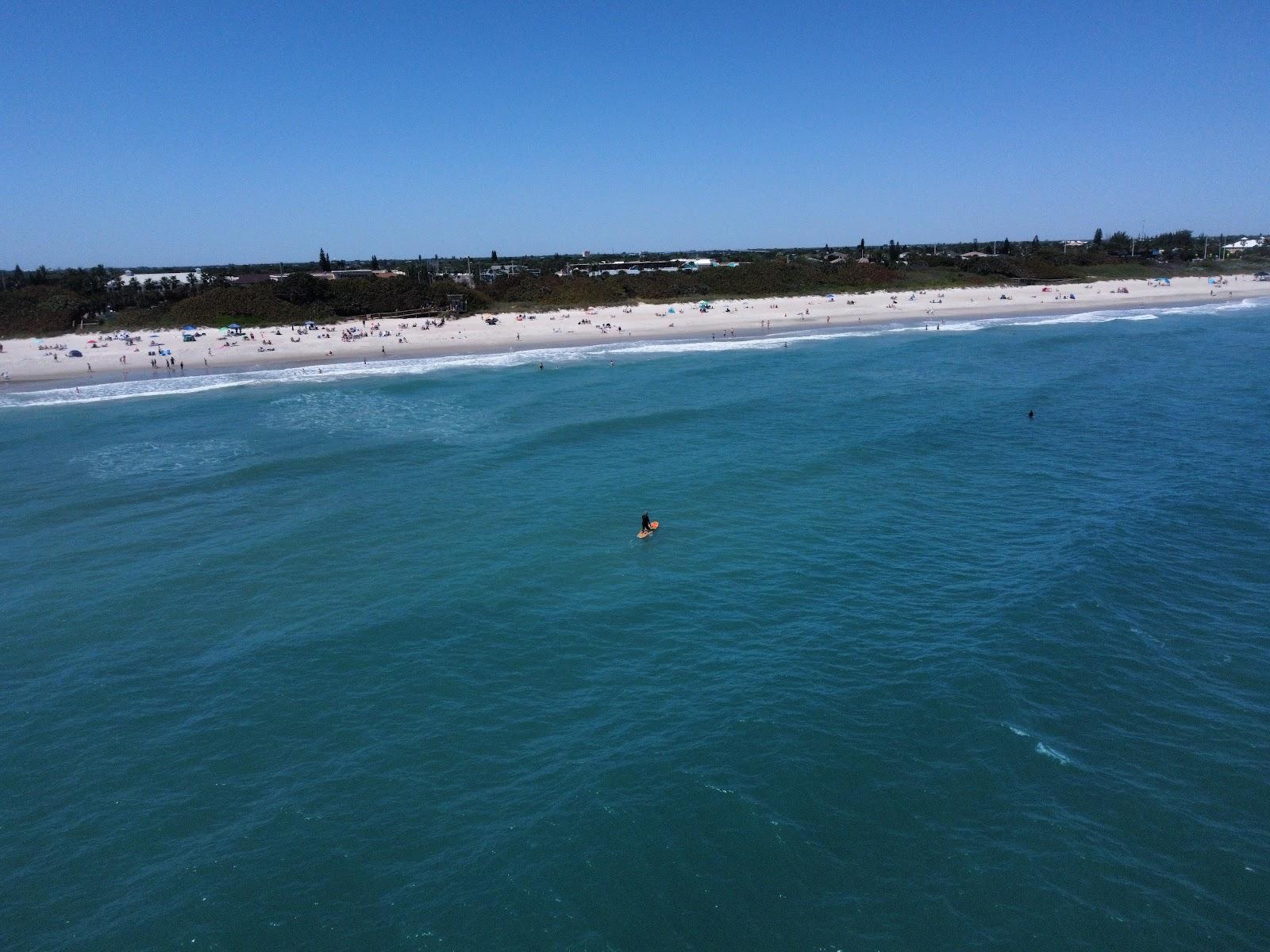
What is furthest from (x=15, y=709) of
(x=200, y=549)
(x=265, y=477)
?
(x=265, y=477)

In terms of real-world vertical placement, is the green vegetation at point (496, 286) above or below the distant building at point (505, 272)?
below

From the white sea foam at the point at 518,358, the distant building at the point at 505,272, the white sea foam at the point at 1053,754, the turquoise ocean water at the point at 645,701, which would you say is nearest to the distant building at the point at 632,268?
the distant building at the point at 505,272

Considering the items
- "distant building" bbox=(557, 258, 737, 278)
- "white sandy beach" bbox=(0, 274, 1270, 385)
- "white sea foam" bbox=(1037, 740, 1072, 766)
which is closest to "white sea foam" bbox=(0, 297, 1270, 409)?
"white sandy beach" bbox=(0, 274, 1270, 385)

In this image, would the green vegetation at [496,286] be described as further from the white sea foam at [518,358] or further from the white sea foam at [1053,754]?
the white sea foam at [1053,754]

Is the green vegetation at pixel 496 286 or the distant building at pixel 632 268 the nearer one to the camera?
the green vegetation at pixel 496 286

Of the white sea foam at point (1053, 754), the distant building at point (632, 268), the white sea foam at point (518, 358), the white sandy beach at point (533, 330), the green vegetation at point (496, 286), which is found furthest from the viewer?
the distant building at point (632, 268)

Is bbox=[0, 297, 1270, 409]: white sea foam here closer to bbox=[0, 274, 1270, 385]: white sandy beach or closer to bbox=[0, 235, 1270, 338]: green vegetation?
bbox=[0, 274, 1270, 385]: white sandy beach
